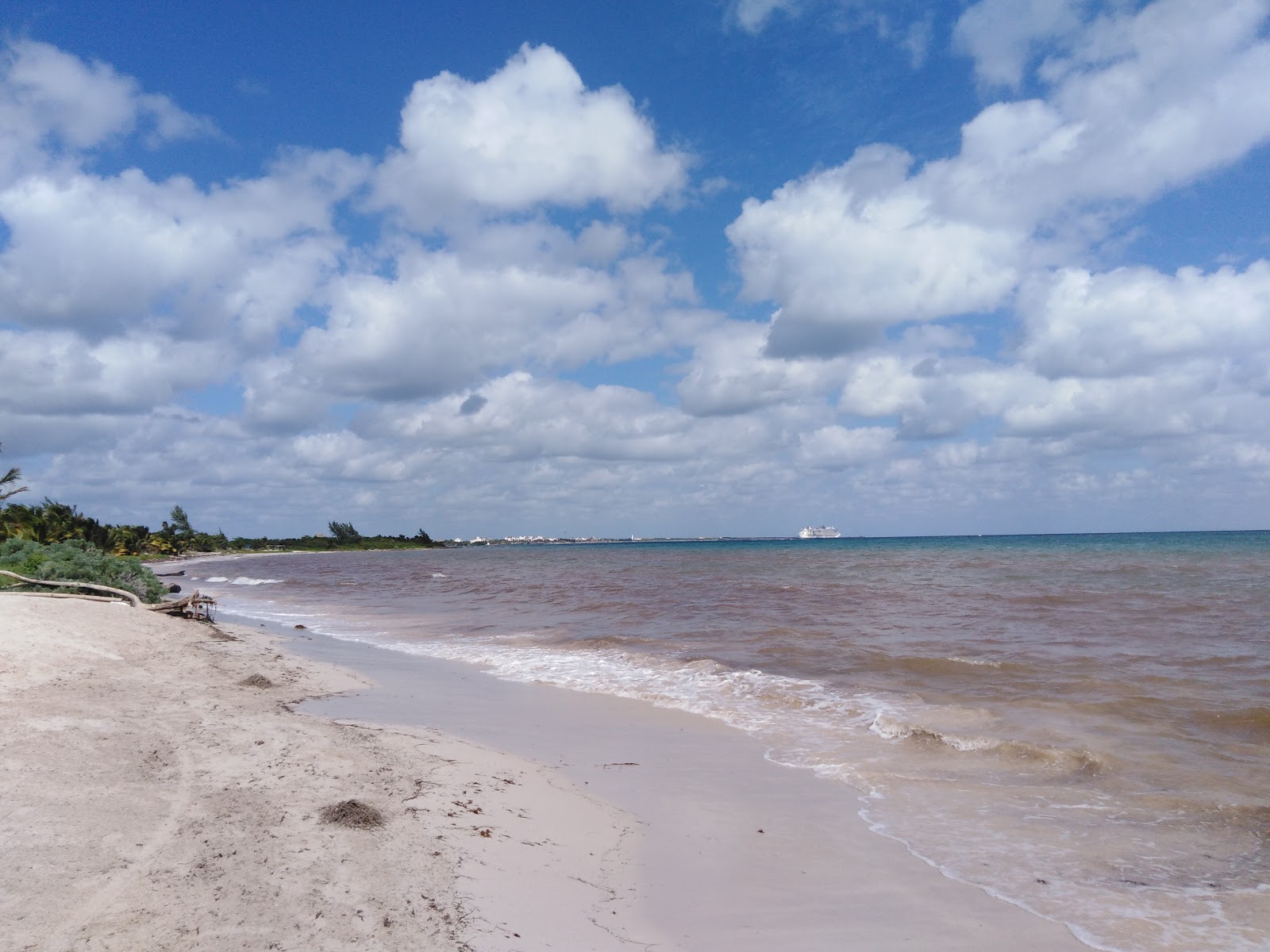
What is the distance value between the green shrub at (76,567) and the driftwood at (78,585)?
332 millimetres

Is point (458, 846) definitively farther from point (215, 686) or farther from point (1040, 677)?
point (1040, 677)

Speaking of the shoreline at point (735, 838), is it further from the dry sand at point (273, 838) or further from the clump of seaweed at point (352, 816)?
the clump of seaweed at point (352, 816)

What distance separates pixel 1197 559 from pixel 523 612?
155ft

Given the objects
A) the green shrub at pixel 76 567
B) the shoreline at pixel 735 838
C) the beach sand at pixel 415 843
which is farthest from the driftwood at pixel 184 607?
the shoreline at pixel 735 838

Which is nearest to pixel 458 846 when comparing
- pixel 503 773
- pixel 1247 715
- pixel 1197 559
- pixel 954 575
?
pixel 503 773

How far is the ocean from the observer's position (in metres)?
5.45

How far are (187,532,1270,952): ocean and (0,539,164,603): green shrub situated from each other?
181 inches

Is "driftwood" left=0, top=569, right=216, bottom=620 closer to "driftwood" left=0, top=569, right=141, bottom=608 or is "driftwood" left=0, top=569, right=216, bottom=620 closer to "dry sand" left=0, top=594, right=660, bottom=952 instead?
"driftwood" left=0, top=569, right=141, bottom=608

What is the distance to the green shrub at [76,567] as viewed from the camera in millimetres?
17703

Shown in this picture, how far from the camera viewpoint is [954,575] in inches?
1484

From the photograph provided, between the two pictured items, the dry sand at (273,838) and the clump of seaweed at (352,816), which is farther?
the clump of seaweed at (352,816)

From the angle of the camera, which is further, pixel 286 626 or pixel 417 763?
pixel 286 626

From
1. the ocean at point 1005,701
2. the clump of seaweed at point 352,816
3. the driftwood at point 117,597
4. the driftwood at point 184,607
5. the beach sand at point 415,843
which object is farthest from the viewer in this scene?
the driftwood at point 184,607

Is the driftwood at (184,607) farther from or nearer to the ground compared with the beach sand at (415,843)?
farther from the ground
